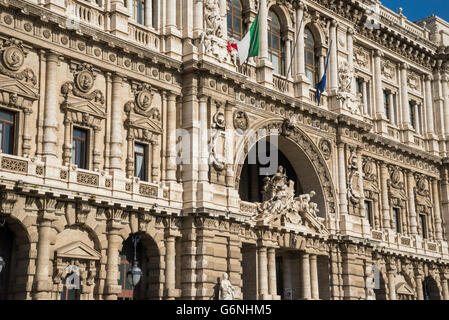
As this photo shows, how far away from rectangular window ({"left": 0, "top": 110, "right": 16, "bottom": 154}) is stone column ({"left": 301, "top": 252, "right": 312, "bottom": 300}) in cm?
1494

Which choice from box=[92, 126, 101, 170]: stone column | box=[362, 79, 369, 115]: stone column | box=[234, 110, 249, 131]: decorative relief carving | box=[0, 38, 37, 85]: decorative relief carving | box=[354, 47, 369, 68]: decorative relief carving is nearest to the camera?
box=[0, 38, 37, 85]: decorative relief carving

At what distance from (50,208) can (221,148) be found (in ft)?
27.2

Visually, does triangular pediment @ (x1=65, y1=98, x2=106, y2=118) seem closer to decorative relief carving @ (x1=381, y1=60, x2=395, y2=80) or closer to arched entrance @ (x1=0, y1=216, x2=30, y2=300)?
arched entrance @ (x1=0, y1=216, x2=30, y2=300)

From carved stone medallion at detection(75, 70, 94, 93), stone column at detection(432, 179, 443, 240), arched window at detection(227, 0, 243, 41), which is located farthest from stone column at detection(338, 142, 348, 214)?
carved stone medallion at detection(75, 70, 94, 93)

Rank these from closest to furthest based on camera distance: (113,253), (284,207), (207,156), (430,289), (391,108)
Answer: (113,253) → (207,156) → (284,207) → (430,289) → (391,108)

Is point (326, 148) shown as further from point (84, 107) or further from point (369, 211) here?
point (84, 107)

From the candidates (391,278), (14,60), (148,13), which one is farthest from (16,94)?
(391,278)

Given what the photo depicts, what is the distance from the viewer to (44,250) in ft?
75.9

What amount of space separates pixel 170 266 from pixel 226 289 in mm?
2305

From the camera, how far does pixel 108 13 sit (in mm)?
27125

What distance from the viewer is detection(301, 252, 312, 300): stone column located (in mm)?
32656

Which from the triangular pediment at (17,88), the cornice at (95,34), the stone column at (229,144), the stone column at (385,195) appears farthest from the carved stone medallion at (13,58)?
the stone column at (385,195)

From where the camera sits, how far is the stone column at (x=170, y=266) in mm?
26797

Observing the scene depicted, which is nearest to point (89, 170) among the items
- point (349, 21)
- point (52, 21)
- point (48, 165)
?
point (48, 165)
